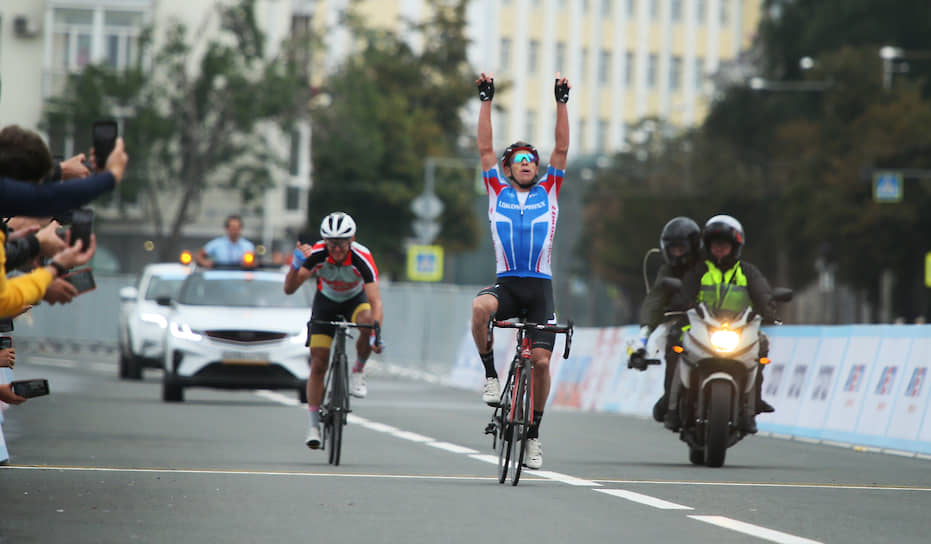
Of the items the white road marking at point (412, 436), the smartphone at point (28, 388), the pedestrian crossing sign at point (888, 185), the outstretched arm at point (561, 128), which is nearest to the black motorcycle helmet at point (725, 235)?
the outstretched arm at point (561, 128)

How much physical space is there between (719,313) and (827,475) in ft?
4.90

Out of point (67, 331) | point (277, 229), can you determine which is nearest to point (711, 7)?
point (277, 229)

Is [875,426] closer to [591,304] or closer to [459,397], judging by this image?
[459,397]

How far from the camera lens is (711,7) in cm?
11800

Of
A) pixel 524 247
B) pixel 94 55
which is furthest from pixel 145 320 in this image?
pixel 94 55

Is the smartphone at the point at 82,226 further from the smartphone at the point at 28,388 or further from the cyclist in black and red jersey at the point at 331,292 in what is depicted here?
the cyclist in black and red jersey at the point at 331,292

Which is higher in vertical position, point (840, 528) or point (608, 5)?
point (608, 5)

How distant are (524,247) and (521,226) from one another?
0.12 metres

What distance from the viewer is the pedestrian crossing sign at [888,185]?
52.5 meters

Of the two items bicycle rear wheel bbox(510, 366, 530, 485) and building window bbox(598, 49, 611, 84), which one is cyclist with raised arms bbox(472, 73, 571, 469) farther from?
building window bbox(598, 49, 611, 84)

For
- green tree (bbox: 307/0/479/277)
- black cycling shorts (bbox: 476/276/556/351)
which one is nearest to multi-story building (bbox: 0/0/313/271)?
green tree (bbox: 307/0/479/277)

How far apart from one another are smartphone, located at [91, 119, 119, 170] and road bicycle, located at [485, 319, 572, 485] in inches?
151

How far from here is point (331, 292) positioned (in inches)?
601

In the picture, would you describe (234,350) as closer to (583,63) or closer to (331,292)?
(331,292)
